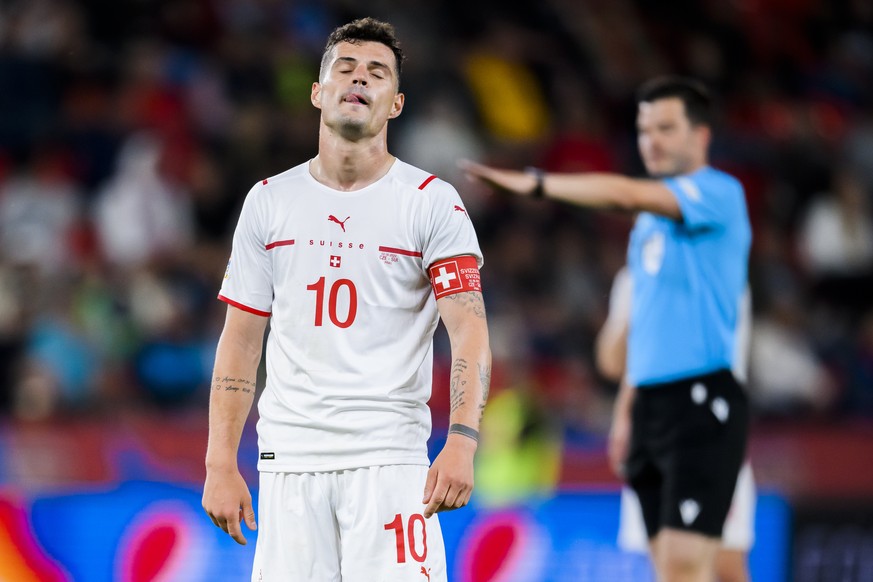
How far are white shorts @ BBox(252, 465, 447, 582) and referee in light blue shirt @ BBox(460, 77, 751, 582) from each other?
182 centimetres

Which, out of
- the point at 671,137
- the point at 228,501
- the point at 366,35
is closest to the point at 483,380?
the point at 228,501

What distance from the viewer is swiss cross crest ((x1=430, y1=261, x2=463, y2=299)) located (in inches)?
157

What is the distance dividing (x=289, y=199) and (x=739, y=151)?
850 centimetres

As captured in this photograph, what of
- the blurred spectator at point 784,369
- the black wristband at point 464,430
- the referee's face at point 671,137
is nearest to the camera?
the black wristband at point 464,430

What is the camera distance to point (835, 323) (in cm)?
1056

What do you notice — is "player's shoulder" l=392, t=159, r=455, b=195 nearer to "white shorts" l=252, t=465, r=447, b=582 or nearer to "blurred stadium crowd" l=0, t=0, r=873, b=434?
"white shorts" l=252, t=465, r=447, b=582

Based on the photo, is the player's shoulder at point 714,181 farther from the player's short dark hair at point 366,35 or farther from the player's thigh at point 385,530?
the player's thigh at point 385,530

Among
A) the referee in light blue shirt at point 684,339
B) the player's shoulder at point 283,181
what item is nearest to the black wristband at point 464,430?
the player's shoulder at point 283,181

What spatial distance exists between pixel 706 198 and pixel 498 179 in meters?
1.22

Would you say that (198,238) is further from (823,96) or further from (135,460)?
(823,96)

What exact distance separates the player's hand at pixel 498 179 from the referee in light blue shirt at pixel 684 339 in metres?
0.49

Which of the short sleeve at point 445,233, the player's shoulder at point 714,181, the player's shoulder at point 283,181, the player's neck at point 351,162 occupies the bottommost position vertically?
the short sleeve at point 445,233

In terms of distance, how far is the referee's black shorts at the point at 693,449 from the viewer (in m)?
5.53

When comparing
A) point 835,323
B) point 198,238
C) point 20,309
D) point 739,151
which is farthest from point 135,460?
point 739,151
